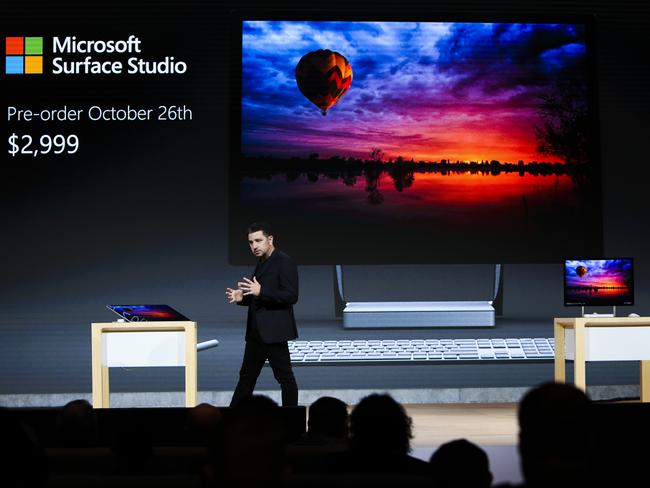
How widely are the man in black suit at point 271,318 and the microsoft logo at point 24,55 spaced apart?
8.42 ft

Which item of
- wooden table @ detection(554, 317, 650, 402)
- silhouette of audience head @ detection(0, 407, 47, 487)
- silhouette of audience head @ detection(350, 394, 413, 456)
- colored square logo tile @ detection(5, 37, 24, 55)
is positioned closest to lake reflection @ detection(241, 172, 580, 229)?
wooden table @ detection(554, 317, 650, 402)

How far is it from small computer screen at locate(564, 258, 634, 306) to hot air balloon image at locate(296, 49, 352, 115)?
7.13 feet

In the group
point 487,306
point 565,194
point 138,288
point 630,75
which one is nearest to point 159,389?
point 138,288

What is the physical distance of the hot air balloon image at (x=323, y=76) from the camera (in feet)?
24.9

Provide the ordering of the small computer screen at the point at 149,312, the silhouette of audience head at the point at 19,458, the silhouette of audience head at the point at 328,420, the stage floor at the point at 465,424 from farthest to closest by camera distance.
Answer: the small computer screen at the point at 149,312 → the stage floor at the point at 465,424 → the silhouette of audience head at the point at 328,420 → the silhouette of audience head at the point at 19,458

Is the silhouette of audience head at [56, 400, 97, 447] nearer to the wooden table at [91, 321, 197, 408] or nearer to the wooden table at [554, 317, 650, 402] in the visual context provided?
the wooden table at [91, 321, 197, 408]

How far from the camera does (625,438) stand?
9.16 feet

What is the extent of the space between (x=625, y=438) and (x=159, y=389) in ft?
17.1

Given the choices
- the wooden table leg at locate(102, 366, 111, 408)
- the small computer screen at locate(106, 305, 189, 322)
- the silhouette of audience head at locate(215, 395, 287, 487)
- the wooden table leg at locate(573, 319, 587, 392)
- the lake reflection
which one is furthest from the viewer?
the lake reflection

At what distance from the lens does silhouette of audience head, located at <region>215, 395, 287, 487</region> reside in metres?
1.88

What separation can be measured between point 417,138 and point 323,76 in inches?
33.8

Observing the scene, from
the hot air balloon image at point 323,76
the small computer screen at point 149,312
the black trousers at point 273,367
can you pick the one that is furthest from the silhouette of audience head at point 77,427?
the hot air balloon image at point 323,76

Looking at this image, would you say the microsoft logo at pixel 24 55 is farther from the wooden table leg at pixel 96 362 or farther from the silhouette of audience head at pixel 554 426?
the silhouette of audience head at pixel 554 426

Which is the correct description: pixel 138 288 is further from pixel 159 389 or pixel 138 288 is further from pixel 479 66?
pixel 479 66
